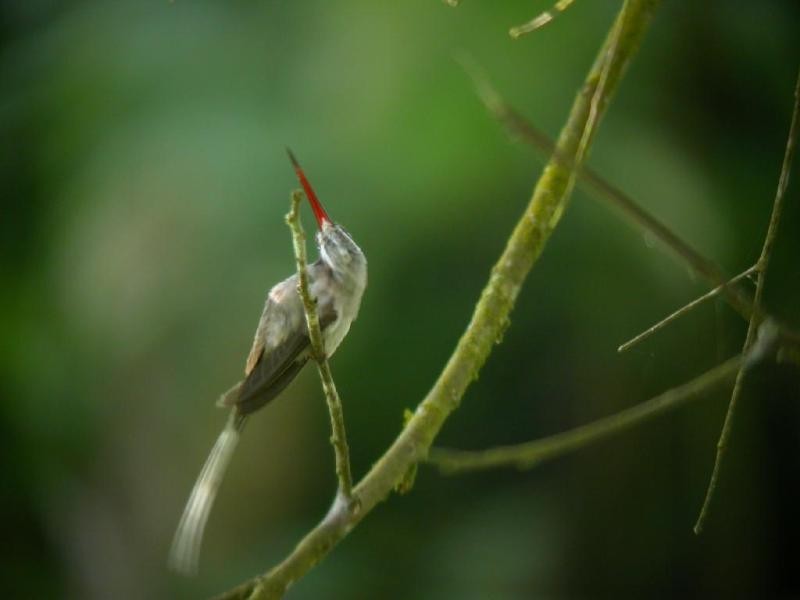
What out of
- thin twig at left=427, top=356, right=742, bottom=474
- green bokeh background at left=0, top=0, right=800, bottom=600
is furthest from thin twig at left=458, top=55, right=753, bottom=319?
green bokeh background at left=0, top=0, right=800, bottom=600

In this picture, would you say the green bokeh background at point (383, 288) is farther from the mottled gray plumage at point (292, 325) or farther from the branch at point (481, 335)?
the mottled gray plumage at point (292, 325)

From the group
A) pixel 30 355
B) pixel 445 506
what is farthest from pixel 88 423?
pixel 445 506

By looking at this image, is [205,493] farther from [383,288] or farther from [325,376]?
[383,288]

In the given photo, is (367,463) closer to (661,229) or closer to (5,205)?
(5,205)

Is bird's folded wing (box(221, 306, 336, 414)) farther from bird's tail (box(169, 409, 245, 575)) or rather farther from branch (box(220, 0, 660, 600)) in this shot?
branch (box(220, 0, 660, 600))

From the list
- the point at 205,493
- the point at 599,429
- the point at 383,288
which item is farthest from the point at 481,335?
the point at 383,288
